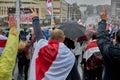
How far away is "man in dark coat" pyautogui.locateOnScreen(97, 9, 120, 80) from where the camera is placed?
4.84 m

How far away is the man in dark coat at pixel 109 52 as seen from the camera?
4.84 meters

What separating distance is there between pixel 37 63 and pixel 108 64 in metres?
0.94

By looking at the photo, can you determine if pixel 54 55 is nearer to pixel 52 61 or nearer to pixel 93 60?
pixel 52 61

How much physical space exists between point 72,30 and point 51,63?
7.39 feet

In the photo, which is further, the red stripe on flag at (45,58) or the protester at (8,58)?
the red stripe on flag at (45,58)

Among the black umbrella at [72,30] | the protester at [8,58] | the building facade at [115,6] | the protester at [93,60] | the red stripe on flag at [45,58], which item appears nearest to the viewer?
the protester at [8,58]

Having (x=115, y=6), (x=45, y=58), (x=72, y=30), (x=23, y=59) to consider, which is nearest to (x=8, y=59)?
(x=45, y=58)

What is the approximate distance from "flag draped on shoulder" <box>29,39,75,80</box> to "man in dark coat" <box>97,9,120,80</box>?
22.4 inches

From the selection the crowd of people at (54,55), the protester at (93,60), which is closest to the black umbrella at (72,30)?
the protester at (93,60)

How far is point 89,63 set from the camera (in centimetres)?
923

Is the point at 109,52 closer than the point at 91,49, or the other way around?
the point at 109,52

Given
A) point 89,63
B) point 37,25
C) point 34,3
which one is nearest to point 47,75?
point 37,25

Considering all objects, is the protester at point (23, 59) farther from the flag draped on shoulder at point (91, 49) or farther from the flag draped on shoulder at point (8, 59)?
the flag draped on shoulder at point (8, 59)

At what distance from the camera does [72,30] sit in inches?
302
